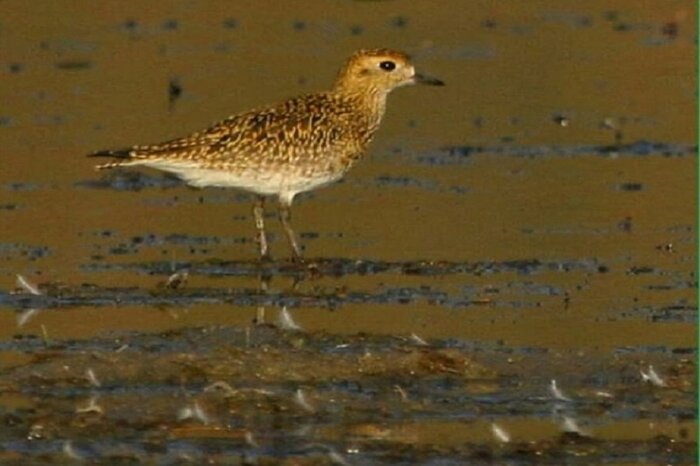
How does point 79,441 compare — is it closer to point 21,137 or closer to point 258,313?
point 258,313

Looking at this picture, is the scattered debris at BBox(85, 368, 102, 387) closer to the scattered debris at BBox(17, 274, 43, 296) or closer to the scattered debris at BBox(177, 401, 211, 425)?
the scattered debris at BBox(177, 401, 211, 425)

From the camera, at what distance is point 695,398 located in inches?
378

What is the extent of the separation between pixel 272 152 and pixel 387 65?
1.43m

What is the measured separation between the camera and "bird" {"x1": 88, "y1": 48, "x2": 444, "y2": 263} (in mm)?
13297

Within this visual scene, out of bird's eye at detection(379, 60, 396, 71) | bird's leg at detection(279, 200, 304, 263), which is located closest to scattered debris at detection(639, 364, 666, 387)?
bird's leg at detection(279, 200, 304, 263)

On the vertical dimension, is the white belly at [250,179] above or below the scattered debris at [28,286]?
above

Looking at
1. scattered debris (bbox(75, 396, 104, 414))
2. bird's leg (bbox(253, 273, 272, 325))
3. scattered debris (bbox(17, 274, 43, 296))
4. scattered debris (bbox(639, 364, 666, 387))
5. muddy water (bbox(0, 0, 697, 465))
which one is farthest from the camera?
scattered debris (bbox(17, 274, 43, 296))

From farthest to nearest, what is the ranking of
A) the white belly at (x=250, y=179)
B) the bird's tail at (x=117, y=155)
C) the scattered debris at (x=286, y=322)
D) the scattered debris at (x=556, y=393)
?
the white belly at (x=250, y=179) < the bird's tail at (x=117, y=155) < the scattered debris at (x=286, y=322) < the scattered debris at (x=556, y=393)

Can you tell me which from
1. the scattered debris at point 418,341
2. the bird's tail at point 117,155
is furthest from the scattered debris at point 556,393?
the bird's tail at point 117,155

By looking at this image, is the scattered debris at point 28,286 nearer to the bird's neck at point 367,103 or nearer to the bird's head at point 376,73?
the bird's neck at point 367,103

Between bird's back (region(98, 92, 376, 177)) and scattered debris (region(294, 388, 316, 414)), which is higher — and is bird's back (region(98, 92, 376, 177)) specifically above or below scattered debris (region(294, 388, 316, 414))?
above

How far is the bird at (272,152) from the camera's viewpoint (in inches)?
523

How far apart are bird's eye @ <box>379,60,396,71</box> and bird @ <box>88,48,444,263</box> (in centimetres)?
47

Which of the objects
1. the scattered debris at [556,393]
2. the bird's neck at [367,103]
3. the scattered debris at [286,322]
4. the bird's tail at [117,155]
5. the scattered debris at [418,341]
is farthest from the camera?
the bird's neck at [367,103]
